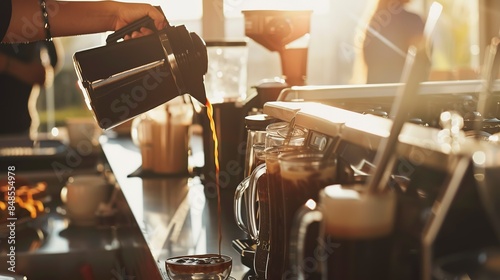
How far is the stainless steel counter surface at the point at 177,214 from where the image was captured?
156 centimetres

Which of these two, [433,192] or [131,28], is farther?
[131,28]

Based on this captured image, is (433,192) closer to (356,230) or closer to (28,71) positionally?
(356,230)

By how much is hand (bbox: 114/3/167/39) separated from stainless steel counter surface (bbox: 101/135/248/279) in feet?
1.48

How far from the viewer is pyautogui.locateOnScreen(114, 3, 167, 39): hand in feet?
5.40

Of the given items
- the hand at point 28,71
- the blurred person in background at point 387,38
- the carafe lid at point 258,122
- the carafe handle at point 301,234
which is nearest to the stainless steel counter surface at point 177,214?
the carafe lid at point 258,122

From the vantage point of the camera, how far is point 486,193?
670 mm

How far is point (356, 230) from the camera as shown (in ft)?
2.45

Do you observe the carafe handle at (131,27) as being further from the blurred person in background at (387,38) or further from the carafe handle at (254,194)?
the blurred person in background at (387,38)

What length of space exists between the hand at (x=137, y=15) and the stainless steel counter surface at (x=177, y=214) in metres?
0.45

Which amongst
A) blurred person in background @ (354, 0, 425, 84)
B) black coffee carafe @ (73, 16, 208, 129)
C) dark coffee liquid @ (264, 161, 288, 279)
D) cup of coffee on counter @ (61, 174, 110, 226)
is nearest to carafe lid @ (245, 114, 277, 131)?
black coffee carafe @ (73, 16, 208, 129)

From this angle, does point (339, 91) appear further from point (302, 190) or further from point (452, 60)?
point (452, 60)

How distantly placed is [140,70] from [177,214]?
0.48m

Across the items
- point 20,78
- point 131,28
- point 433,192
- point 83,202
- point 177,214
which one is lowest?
point 83,202

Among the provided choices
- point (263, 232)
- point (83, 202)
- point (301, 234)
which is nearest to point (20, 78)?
point (83, 202)
